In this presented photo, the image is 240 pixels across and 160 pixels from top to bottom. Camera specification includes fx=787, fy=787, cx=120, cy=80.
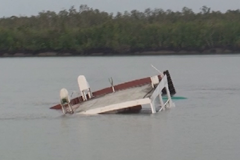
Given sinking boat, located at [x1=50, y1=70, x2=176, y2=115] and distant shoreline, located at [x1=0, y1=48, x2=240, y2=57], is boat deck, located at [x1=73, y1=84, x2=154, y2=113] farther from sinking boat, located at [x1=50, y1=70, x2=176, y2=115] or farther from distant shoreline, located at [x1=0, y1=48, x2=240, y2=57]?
distant shoreline, located at [x1=0, y1=48, x2=240, y2=57]

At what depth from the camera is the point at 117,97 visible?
3272 cm

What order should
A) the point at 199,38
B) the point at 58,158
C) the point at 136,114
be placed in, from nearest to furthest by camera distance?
the point at 58,158
the point at 136,114
the point at 199,38

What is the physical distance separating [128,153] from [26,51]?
107 m

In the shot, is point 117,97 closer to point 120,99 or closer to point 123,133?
point 120,99

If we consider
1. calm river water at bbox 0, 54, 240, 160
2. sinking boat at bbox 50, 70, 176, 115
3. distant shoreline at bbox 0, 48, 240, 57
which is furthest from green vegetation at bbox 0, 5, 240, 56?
sinking boat at bbox 50, 70, 176, 115

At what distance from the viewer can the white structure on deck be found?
3086 cm

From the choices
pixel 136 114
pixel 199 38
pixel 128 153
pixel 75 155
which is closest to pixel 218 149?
pixel 128 153

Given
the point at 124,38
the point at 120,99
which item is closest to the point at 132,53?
the point at 124,38

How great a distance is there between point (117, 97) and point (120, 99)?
64cm

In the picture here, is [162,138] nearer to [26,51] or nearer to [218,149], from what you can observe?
[218,149]

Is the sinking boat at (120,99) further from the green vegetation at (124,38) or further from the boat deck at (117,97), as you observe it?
the green vegetation at (124,38)

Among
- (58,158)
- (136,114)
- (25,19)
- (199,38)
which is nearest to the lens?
(58,158)

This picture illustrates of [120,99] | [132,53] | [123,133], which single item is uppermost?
[120,99]

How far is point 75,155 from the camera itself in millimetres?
24109
